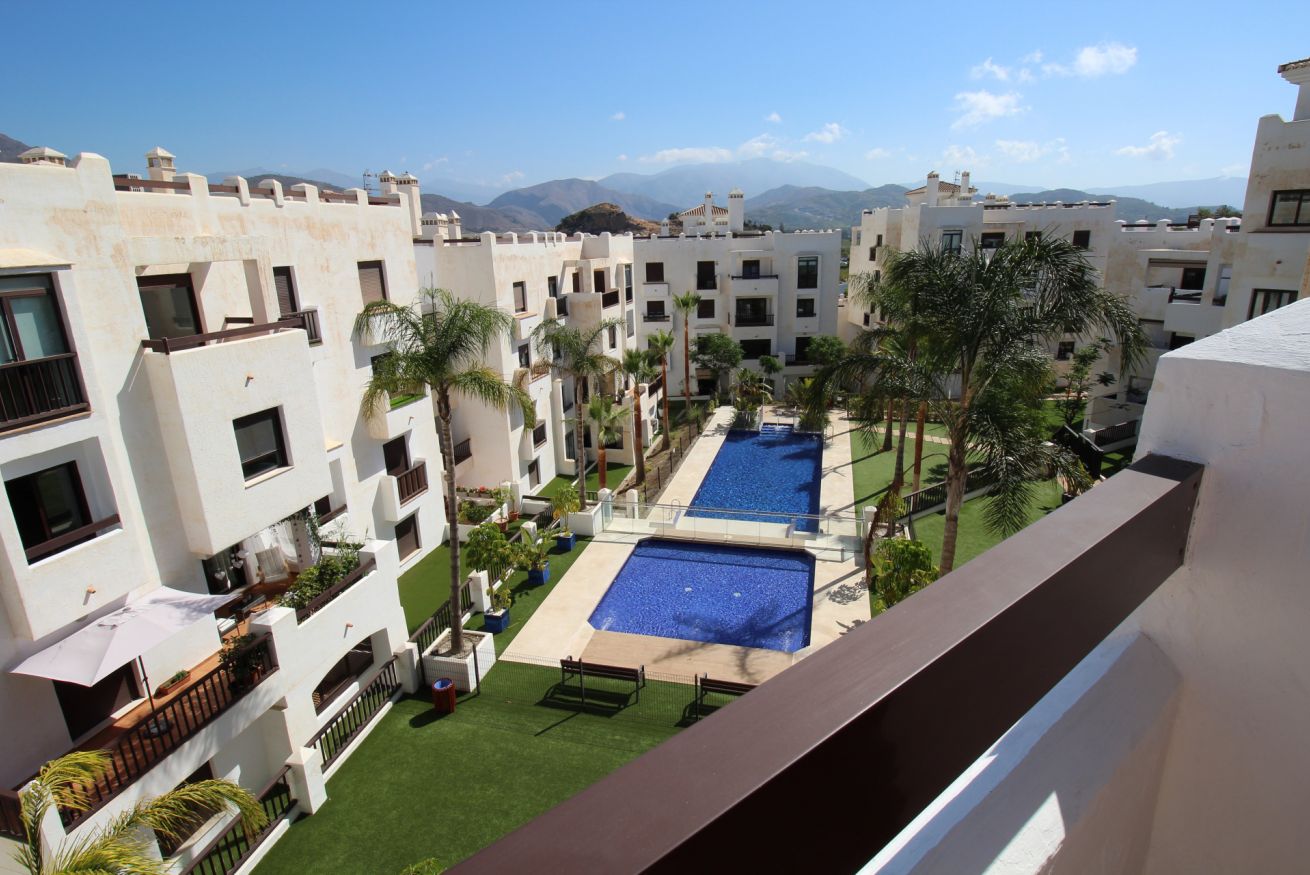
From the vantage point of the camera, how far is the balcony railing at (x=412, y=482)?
19.8m

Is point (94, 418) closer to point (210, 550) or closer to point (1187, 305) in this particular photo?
point (210, 550)

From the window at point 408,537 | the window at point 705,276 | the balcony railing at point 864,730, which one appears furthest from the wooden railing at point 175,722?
the window at point 705,276

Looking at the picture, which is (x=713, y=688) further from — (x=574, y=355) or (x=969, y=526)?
(x=574, y=355)

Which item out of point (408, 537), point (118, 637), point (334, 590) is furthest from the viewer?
point (408, 537)

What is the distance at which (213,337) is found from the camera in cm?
1170

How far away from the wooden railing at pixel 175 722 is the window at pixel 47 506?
2766 millimetres

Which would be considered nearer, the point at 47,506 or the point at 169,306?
the point at 47,506

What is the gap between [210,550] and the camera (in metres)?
11.9

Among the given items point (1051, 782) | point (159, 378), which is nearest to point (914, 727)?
point (1051, 782)

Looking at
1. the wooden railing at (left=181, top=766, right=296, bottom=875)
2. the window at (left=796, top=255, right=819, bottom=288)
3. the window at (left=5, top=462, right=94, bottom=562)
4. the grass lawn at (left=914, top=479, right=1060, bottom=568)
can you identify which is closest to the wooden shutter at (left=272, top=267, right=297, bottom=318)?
the window at (left=5, top=462, right=94, bottom=562)

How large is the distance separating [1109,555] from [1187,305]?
32103 millimetres

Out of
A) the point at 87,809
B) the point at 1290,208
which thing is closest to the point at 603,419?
the point at 87,809

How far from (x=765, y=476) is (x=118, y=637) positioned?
21946mm

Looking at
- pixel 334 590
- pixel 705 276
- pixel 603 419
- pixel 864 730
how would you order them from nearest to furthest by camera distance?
1. pixel 864 730
2. pixel 334 590
3. pixel 603 419
4. pixel 705 276
